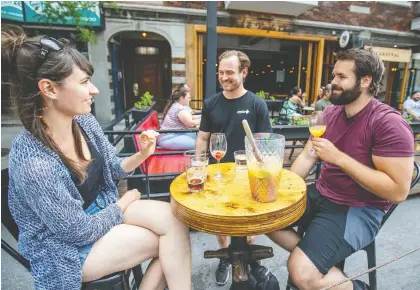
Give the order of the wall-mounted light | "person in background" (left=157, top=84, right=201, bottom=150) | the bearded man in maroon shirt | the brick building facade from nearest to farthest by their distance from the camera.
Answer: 1. the bearded man in maroon shirt
2. "person in background" (left=157, top=84, right=201, bottom=150)
3. the brick building facade
4. the wall-mounted light

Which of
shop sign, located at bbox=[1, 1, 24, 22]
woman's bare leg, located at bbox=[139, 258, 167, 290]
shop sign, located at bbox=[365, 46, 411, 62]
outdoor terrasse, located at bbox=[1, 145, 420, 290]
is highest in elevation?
shop sign, located at bbox=[1, 1, 24, 22]

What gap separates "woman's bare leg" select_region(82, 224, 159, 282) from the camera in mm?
1230

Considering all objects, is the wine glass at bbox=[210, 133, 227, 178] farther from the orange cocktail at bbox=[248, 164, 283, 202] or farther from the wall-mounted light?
the wall-mounted light

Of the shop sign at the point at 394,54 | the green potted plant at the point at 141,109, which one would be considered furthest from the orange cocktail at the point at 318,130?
the shop sign at the point at 394,54

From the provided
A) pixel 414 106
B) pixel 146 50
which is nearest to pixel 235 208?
pixel 414 106

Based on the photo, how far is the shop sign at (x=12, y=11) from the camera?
6947 mm

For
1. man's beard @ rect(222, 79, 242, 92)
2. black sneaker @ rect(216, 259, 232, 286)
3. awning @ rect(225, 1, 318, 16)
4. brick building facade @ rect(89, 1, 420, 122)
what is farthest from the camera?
awning @ rect(225, 1, 318, 16)

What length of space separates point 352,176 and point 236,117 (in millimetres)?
1094

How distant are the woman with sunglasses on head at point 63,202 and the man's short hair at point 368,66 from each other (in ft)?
4.75

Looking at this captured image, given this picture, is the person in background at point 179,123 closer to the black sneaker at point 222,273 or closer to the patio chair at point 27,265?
the black sneaker at point 222,273

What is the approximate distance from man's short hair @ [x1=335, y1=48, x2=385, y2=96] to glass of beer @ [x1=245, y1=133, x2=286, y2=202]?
804 mm

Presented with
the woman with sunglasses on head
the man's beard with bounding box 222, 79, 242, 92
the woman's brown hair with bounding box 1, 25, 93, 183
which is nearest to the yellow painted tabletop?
the woman with sunglasses on head

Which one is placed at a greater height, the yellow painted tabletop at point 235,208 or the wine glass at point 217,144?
the wine glass at point 217,144

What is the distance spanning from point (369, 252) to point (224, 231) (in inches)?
43.6
